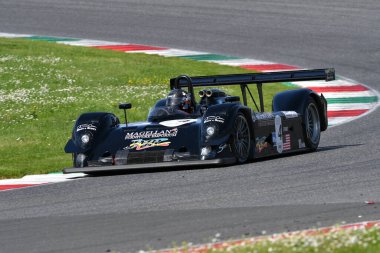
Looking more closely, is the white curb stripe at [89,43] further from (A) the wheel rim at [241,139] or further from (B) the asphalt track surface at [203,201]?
(A) the wheel rim at [241,139]

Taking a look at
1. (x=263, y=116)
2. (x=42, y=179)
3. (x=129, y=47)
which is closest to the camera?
(x=42, y=179)

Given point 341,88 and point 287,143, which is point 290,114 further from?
point 341,88

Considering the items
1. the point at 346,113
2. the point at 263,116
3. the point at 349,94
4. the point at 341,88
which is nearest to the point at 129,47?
the point at 341,88

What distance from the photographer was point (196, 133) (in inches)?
524

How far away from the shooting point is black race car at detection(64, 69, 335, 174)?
13.2 metres

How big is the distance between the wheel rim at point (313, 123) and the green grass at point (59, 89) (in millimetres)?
3429

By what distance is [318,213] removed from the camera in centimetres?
926

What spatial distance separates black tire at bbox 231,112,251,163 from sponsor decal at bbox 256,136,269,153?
0.20 metres

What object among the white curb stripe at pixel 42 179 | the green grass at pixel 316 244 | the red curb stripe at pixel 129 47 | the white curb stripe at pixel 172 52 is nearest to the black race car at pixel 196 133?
the white curb stripe at pixel 42 179

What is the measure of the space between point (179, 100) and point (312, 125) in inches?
85.9

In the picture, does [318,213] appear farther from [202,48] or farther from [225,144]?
[202,48]

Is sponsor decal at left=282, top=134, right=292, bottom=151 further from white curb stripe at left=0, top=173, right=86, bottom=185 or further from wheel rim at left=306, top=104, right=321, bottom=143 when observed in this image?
white curb stripe at left=0, top=173, right=86, bottom=185

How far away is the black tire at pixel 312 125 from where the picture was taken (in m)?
15.0

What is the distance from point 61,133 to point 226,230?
32.1 feet
